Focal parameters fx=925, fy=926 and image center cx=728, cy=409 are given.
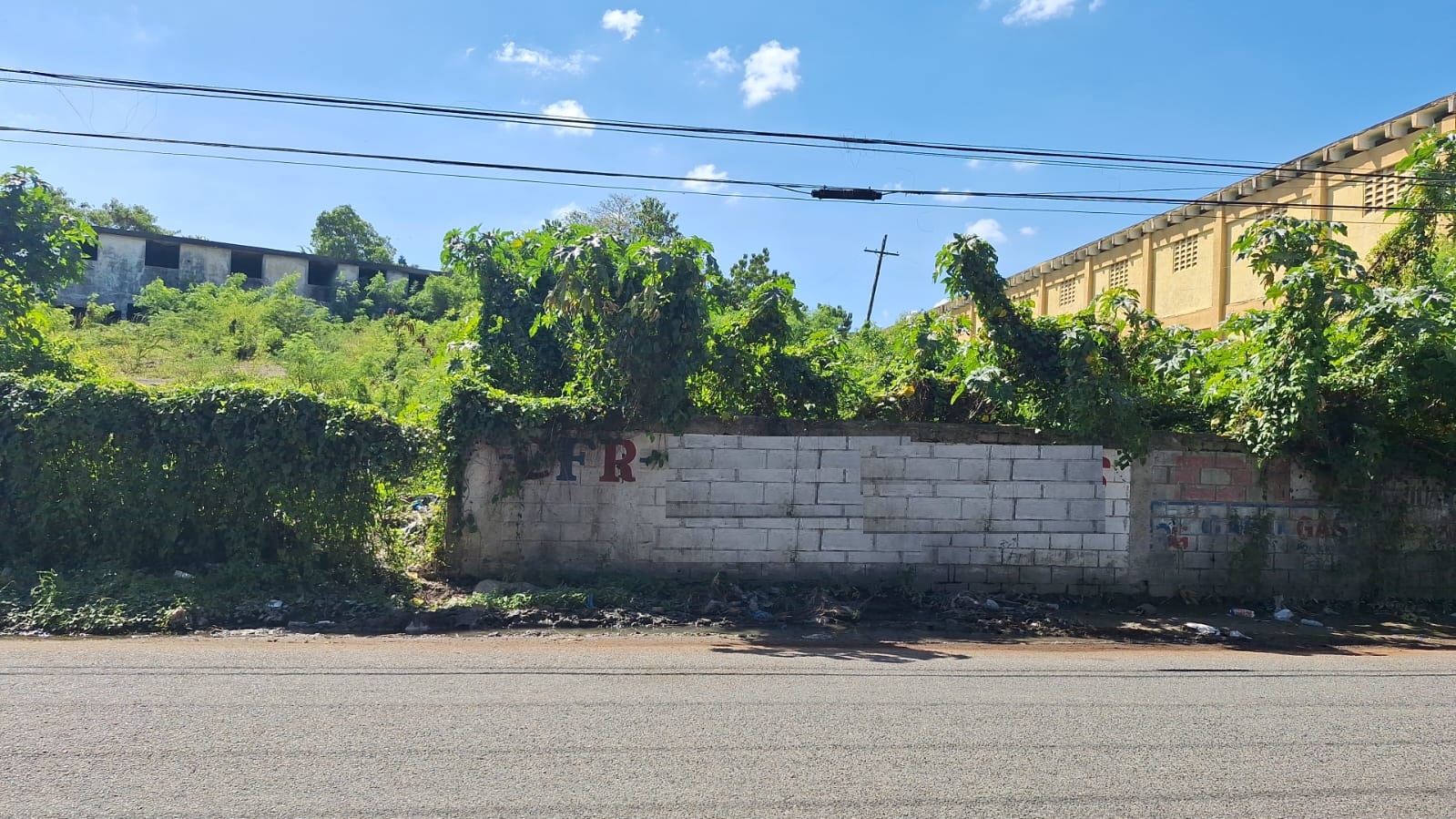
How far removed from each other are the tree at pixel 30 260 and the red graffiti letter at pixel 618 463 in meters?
7.09

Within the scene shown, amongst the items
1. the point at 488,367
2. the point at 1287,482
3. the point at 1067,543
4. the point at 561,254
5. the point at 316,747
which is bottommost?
the point at 316,747

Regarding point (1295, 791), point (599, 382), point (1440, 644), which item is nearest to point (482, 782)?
point (1295, 791)

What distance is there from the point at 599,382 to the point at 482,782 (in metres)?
6.15

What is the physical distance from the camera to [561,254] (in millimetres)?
9562

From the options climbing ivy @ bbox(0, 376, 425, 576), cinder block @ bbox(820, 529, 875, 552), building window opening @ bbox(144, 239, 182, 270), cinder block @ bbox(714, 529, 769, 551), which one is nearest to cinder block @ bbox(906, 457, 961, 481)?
cinder block @ bbox(820, 529, 875, 552)

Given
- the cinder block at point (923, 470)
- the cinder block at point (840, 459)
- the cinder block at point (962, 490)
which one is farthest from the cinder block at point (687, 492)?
the cinder block at point (962, 490)

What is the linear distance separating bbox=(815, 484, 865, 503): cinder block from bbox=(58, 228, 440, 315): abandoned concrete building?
93.2 feet

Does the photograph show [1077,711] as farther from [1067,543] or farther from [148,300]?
[148,300]

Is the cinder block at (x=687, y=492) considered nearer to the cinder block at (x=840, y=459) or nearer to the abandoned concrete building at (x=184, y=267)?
the cinder block at (x=840, y=459)

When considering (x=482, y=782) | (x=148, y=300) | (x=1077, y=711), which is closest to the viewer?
(x=482, y=782)

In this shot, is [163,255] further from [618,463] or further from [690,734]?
[690,734]

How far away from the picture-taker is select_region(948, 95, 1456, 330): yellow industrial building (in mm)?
15586

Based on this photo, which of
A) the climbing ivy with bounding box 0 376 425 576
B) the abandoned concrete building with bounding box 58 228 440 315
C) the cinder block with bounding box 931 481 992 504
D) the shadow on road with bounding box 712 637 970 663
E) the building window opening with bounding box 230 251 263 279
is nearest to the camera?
the shadow on road with bounding box 712 637 970 663

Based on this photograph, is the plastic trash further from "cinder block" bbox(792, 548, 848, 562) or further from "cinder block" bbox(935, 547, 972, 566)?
"cinder block" bbox(792, 548, 848, 562)
